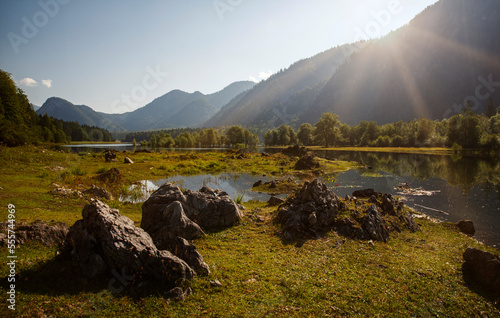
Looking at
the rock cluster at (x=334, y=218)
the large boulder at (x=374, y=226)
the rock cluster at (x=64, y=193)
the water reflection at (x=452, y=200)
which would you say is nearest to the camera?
the large boulder at (x=374, y=226)

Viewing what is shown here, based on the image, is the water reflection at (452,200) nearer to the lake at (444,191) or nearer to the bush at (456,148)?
the lake at (444,191)

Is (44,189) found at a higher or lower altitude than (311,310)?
higher

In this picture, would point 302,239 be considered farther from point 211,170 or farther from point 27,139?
point 27,139

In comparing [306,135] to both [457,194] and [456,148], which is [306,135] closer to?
[456,148]

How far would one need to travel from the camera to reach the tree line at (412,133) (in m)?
97.7

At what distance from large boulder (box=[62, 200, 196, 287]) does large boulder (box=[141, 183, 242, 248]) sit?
346 centimetres

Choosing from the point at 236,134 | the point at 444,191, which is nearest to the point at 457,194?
the point at 444,191

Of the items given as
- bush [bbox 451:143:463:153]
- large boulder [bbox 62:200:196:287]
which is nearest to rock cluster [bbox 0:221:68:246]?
large boulder [bbox 62:200:196:287]

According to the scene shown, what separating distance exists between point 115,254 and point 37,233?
5.71 metres

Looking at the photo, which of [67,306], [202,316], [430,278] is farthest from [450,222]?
[67,306]

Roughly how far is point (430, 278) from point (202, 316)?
37.0 ft

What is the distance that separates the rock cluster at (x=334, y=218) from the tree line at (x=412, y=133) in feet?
359

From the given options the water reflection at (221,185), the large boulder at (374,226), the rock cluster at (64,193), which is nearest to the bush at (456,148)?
the water reflection at (221,185)

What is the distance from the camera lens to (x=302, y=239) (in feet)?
50.4
